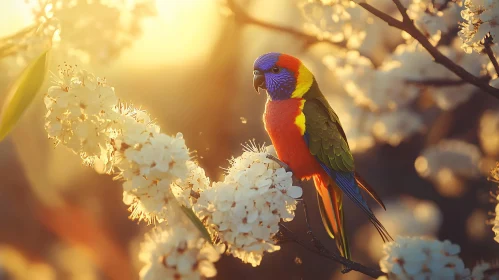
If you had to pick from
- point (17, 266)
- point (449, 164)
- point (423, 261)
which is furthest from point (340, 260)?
point (17, 266)

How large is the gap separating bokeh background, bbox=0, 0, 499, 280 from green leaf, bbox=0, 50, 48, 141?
290 mm

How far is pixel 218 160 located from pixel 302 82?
248mm

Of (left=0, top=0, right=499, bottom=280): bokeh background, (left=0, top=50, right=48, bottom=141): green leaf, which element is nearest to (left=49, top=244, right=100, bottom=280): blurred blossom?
(left=0, top=0, right=499, bottom=280): bokeh background

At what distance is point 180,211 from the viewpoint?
616 mm

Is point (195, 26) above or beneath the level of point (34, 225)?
above

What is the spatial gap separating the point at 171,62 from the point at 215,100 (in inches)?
5.1

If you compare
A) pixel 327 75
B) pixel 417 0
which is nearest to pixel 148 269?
pixel 327 75

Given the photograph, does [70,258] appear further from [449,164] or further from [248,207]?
[449,164]

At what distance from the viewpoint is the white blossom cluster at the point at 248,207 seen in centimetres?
59

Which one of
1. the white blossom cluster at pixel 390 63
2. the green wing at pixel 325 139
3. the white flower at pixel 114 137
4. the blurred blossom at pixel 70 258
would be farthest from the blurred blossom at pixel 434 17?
the blurred blossom at pixel 70 258

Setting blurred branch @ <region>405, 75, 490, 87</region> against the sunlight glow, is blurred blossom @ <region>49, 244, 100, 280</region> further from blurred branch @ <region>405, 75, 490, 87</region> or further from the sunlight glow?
blurred branch @ <region>405, 75, 490, 87</region>

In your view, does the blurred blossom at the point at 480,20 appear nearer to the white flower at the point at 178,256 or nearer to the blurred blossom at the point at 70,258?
the white flower at the point at 178,256

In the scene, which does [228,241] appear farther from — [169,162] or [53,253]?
[53,253]

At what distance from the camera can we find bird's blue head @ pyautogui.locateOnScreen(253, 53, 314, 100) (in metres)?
0.89
